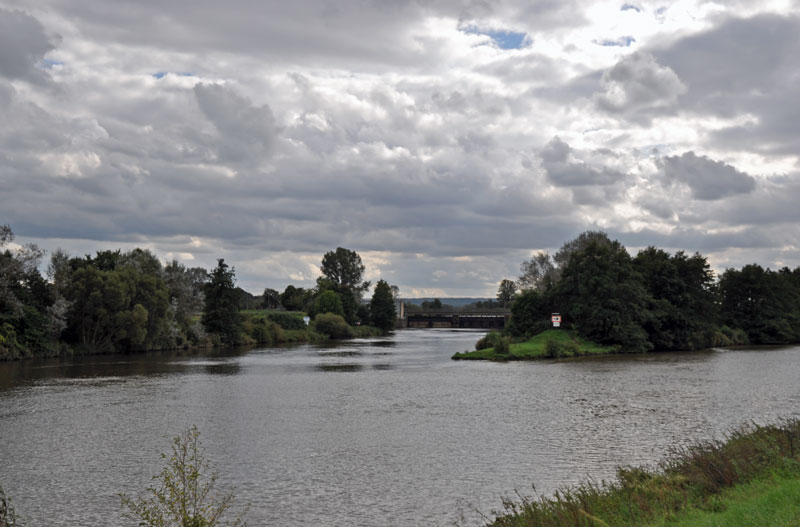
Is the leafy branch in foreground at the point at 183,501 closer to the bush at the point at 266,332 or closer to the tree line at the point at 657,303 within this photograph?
the tree line at the point at 657,303

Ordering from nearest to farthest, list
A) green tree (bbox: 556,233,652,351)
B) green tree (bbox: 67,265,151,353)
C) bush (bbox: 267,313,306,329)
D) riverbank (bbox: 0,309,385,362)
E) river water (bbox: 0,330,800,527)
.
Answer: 1. river water (bbox: 0,330,800,527)
2. riverbank (bbox: 0,309,385,362)
3. green tree (bbox: 67,265,151,353)
4. green tree (bbox: 556,233,652,351)
5. bush (bbox: 267,313,306,329)

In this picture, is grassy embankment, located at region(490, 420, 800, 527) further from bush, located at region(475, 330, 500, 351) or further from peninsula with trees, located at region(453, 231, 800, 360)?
bush, located at region(475, 330, 500, 351)

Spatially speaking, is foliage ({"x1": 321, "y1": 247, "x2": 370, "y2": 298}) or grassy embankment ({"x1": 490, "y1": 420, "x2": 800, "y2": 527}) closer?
grassy embankment ({"x1": 490, "y1": 420, "x2": 800, "y2": 527})

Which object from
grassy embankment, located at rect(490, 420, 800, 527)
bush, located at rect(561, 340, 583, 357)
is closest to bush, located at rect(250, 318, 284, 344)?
bush, located at rect(561, 340, 583, 357)

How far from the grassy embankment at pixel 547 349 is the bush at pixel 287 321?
59106 millimetres

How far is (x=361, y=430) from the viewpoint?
2831 cm

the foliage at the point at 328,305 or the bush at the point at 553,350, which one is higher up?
the foliage at the point at 328,305

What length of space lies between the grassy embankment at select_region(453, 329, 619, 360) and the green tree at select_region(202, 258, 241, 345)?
1684 inches

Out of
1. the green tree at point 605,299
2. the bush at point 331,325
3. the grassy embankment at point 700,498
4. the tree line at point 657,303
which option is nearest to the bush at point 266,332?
the bush at point 331,325

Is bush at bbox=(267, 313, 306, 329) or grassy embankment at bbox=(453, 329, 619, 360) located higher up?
bush at bbox=(267, 313, 306, 329)

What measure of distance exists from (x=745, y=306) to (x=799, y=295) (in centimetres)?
1531

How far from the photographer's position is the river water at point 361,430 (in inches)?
727

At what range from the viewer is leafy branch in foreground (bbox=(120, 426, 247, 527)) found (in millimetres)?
11625

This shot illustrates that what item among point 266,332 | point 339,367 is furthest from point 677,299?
point 266,332
